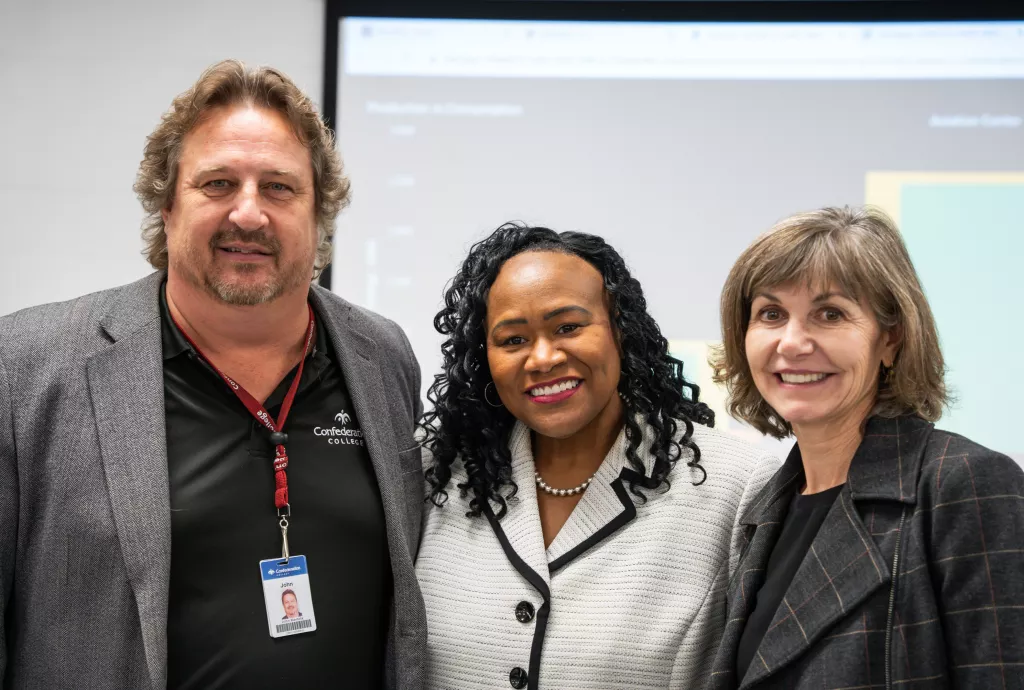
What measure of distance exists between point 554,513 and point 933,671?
0.91 meters

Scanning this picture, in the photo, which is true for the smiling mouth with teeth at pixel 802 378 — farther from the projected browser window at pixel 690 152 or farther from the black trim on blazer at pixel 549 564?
the projected browser window at pixel 690 152

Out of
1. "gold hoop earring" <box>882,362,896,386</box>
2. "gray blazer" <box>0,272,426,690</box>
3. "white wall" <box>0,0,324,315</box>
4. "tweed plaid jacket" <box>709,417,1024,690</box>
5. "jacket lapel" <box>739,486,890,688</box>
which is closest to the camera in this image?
"tweed plaid jacket" <box>709,417,1024,690</box>

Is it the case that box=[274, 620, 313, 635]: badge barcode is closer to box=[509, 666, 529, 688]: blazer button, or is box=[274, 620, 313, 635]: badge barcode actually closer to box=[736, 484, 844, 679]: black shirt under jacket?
box=[509, 666, 529, 688]: blazer button

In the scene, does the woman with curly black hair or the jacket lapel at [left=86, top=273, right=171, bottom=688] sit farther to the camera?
the woman with curly black hair

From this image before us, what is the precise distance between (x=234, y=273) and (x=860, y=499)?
134cm

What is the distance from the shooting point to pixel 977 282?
3701 mm

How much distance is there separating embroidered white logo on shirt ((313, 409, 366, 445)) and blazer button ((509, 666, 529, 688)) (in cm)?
62

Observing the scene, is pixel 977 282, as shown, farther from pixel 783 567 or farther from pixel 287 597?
pixel 287 597

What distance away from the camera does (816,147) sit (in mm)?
3830

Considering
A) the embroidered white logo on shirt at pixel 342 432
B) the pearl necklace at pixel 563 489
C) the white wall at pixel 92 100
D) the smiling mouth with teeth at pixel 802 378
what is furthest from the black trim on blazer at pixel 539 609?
the white wall at pixel 92 100

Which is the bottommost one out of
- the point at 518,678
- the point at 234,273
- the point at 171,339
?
the point at 518,678

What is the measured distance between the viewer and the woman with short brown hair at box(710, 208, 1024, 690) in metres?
1.43

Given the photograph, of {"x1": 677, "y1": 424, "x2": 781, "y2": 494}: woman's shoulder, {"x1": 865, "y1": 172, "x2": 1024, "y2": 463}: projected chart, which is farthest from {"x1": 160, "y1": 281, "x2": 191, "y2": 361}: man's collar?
{"x1": 865, "y1": 172, "x2": 1024, "y2": 463}: projected chart

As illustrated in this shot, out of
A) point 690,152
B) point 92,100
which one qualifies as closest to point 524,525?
point 690,152
